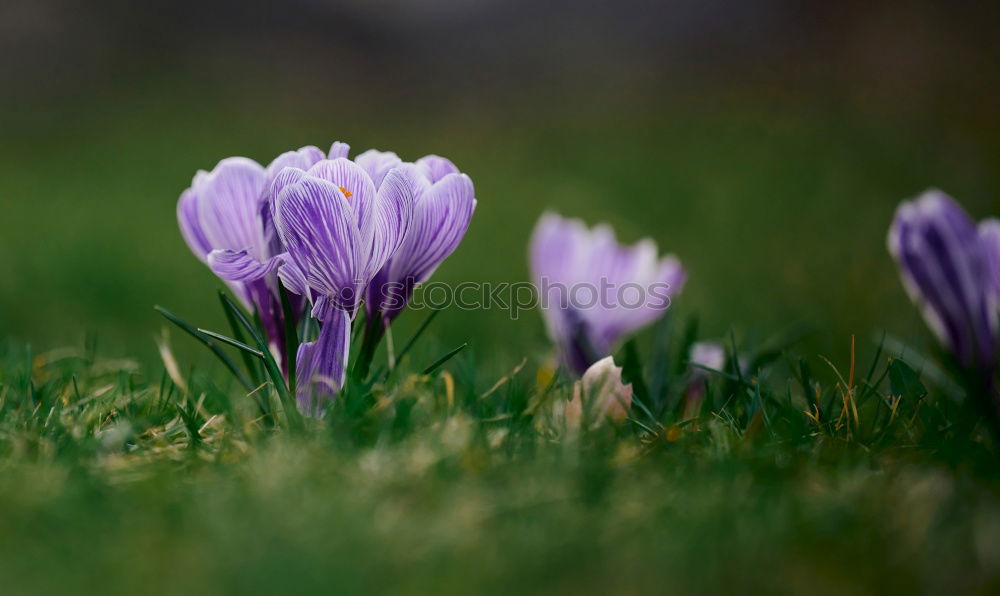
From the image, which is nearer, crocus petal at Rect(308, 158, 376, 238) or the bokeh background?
crocus petal at Rect(308, 158, 376, 238)

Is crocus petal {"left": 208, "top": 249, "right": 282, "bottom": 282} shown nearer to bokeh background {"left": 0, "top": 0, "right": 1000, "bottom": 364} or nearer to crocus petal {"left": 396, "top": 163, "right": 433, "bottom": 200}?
crocus petal {"left": 396, "top": 163, "right": 433, "bottom": 200}

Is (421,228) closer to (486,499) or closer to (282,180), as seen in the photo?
(282,180)

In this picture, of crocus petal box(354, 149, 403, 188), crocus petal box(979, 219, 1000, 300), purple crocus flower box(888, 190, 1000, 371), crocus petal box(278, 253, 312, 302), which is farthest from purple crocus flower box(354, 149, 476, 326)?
crocus petal box(979, 219, 1000, 300)

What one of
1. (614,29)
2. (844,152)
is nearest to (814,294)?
(844,152)

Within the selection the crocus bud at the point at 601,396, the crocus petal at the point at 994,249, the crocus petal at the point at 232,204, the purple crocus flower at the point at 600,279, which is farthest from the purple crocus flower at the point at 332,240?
the crocus petal at the point at 994,249

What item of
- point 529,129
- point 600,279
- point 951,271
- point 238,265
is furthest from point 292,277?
point 529,129

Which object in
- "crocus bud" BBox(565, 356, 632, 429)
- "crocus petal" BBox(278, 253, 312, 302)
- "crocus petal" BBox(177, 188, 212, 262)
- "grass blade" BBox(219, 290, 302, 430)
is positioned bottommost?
"crocus bud" BBox(565, 356, 632, 429)

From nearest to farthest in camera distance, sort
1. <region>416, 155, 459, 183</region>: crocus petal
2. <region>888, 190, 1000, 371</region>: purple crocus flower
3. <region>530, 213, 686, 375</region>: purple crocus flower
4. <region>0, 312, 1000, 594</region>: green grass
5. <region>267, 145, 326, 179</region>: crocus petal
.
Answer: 1. <region>0, 312, 1000, 594</region>: green grass
2. <region>888, 190, 1000, 371</region>: purple crocus flower
3. <region>267, 145, 326, 179</region>: crocus petal
4. <region>416, 155, 459, 183</region>: crocus petal
5. <region>530, 213, 686, 375</region>: purple crocus flower
